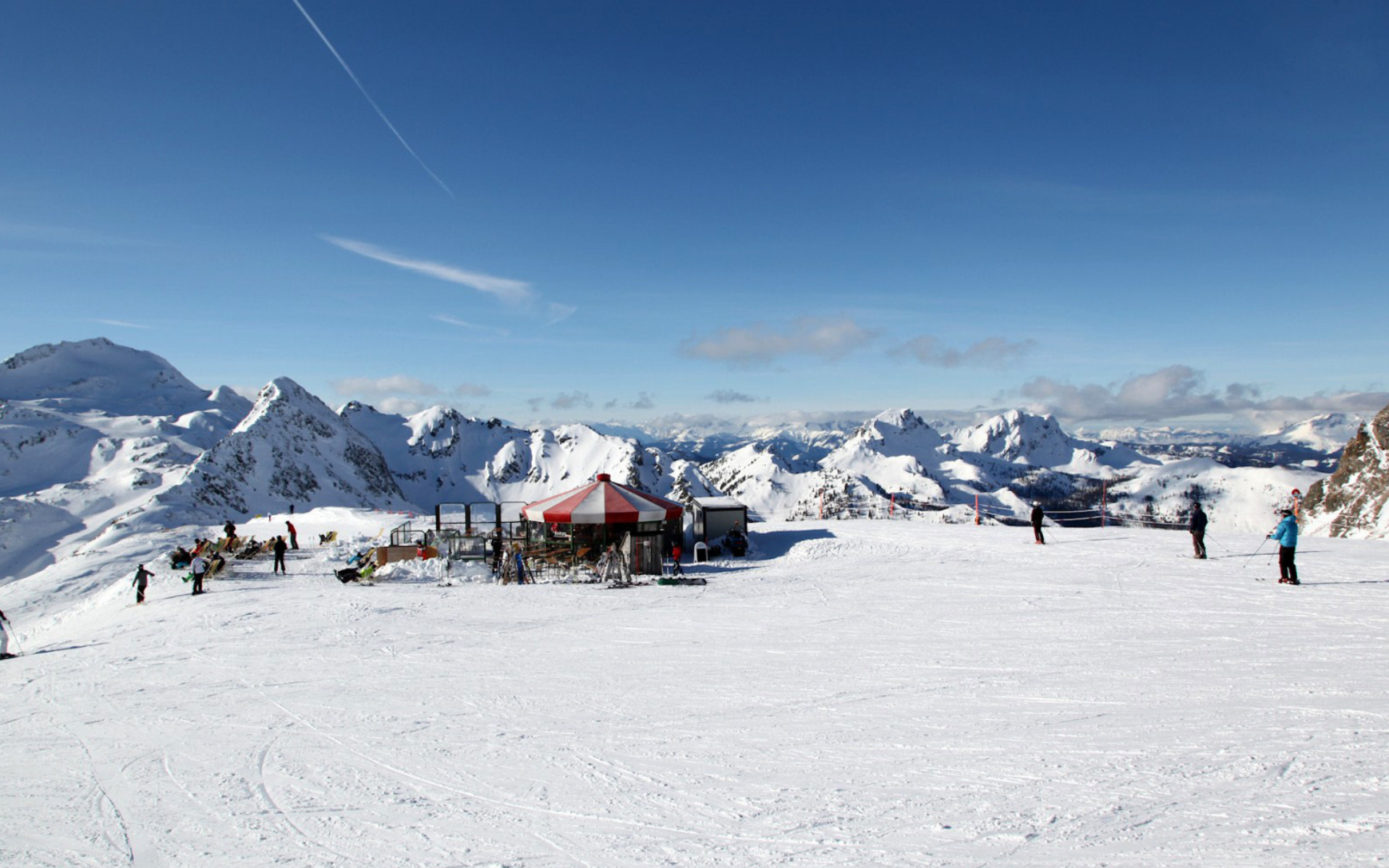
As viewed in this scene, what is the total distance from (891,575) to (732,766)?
44.9ft

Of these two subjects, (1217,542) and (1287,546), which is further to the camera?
(1217,542)

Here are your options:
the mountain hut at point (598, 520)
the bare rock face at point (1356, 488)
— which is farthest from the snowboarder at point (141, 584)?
the bare rock face at point (1356, 488)

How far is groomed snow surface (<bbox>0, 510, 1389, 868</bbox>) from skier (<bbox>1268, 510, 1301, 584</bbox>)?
31cm

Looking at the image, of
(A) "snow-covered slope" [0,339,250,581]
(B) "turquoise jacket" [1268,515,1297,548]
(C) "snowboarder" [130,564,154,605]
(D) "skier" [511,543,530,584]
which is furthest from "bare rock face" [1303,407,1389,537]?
(A) "snow-covered slope" [0,339,250,581]

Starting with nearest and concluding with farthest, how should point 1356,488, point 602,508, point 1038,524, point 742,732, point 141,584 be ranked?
1. point 742,732
2. point 141,584
3. point 1038,524
4. point 602,508
5. point 1356,488

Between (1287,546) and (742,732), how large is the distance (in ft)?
45.2

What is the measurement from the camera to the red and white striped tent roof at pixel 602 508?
88.9 feet

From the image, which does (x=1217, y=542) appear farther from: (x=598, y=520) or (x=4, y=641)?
(x=4, y=641)

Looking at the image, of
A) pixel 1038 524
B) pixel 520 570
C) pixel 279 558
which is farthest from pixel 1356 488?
pixel 279 558

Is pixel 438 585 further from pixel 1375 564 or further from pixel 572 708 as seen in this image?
pixel 1375 564

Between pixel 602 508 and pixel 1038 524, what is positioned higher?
pixel 602 508

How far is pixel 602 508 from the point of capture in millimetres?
27469

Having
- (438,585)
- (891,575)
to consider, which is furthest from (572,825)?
(438,585)

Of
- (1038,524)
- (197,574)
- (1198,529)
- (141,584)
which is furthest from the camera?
(1038,524)
